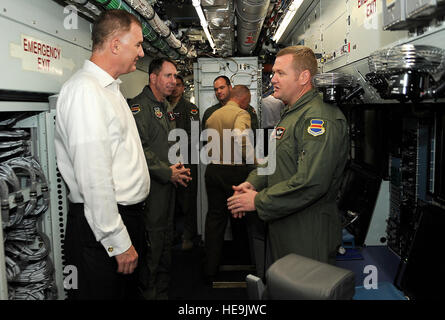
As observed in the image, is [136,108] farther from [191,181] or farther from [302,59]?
[191,181]

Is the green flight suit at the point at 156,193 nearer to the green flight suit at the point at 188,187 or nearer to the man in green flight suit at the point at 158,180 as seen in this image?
the man in green flight suit at the point at 158,180

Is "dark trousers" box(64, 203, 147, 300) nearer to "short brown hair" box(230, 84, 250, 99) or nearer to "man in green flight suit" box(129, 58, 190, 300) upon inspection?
"man in green flight suit" box(129, 58, 190, 300)

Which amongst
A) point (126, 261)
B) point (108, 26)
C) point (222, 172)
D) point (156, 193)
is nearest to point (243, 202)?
point (126, 261)

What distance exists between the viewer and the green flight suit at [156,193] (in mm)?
2812

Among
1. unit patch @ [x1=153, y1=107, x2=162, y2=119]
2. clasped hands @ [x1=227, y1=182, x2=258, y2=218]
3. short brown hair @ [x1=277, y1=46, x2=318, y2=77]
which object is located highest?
short brown hair @ [x1=277, y1=46, x2=318, y2=77]

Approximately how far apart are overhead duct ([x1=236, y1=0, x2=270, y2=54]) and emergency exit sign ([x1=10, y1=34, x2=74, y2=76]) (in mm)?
1539

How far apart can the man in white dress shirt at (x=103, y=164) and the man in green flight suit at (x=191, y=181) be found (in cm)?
246

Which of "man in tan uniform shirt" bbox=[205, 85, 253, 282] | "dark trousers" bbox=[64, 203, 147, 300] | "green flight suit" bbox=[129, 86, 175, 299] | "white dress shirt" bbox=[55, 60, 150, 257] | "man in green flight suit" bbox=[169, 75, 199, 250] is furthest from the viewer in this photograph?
"man in green flight suit" bbox=[169, 75, 199, 250]

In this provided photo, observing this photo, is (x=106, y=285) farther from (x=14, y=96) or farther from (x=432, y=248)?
(x=432, y=248)

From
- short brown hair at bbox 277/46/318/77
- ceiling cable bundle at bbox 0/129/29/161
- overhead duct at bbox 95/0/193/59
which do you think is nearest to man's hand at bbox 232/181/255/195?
short brown hair at bbox 277/46/318/77

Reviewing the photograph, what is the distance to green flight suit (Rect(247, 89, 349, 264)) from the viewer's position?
191 cm

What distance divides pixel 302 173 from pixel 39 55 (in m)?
1.67

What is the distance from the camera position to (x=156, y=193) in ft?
9.40

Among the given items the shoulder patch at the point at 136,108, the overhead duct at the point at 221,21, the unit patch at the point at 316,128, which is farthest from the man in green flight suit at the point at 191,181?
the unit patch at the point at 316,128
